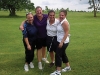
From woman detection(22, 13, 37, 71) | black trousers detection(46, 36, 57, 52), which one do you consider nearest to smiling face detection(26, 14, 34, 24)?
woman detection(22, 13, 37, 71)

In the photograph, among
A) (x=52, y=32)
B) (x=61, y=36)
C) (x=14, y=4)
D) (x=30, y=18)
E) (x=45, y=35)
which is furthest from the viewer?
(x=14, y=4)

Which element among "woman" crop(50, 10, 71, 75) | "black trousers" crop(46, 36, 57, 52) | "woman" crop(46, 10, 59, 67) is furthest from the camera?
"black trousers" crop(46, 36, 57, 52)

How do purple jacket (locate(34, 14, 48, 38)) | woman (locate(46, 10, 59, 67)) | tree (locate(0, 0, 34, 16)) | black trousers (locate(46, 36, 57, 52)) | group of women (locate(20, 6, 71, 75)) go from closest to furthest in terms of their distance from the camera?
group of women (locate(20, 6, 71, 75)) < woman (locate(46, 10, 59, 67)) < black trousers (locate(46, 36, 57, 52)) < purple jacket (locate(34, 14, 48, 38)) < tree (locate(0, 0, 34, 16))

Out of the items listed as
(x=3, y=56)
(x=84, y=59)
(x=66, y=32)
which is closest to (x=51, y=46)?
(x=66, y=32)

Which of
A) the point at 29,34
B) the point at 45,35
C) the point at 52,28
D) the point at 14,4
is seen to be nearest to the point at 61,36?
the point at 52,28

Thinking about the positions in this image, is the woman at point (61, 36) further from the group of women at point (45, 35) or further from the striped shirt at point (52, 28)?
the striped shirt at point (52, 28)

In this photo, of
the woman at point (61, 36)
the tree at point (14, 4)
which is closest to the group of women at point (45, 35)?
the woman at point (61, 36)

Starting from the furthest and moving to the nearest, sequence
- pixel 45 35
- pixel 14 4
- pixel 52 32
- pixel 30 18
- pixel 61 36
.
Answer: pixel 14 4 < pixel 45 35 < pixel 52 32 < pixel 30 18 < pixel 61 36

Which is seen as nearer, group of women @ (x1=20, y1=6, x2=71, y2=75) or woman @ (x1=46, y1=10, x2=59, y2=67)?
group of women @ (x1=20, y1=6, x2=71, y2=75)

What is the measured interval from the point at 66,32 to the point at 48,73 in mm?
1414

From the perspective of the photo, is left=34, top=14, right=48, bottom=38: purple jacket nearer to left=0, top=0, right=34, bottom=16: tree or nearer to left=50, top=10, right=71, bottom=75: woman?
left=50, top=10, right=71, bottom=75: woman

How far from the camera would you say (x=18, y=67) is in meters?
7.07

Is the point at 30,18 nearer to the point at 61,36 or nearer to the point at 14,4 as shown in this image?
the point at 61,36

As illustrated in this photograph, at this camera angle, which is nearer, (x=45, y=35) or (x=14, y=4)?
(x=45, y=35)
